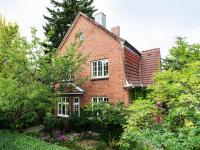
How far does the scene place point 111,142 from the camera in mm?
14922

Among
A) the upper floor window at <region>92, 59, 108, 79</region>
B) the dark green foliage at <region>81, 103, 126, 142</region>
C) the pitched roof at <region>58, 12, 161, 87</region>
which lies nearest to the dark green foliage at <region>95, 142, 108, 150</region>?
the dark green foliage at <region>81, 103, 126, 142</region>

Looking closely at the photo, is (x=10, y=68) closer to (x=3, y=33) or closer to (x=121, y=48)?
(x=3, y=33)

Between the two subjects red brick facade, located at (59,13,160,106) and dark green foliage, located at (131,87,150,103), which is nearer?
dark green foliage, located at (131,87,150,103)

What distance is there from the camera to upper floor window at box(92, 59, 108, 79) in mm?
19567

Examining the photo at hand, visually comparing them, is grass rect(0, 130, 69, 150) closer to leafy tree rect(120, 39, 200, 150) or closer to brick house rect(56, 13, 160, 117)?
leafy tree rect(120, 39, 200, 150)

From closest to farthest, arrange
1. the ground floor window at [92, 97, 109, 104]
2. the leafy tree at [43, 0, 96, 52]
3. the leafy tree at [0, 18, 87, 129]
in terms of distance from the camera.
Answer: the leafy tree at [0, 18, 87, 129]
the ground floor window at [92, 97, 109, 104]
the leafy tree at [43, 0, 96, 52]

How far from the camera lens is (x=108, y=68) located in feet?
63.2

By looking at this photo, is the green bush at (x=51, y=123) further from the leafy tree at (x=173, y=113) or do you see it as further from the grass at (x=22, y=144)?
the leafy tree at (x=173, y=113)

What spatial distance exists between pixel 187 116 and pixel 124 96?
37.2ft

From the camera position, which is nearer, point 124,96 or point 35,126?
point 124,96

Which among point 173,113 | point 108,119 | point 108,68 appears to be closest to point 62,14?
point 108,68

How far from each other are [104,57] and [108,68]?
1.03m

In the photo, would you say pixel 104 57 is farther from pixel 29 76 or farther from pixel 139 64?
pixel 29 76

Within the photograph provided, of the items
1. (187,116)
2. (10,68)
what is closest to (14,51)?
(10,68)
